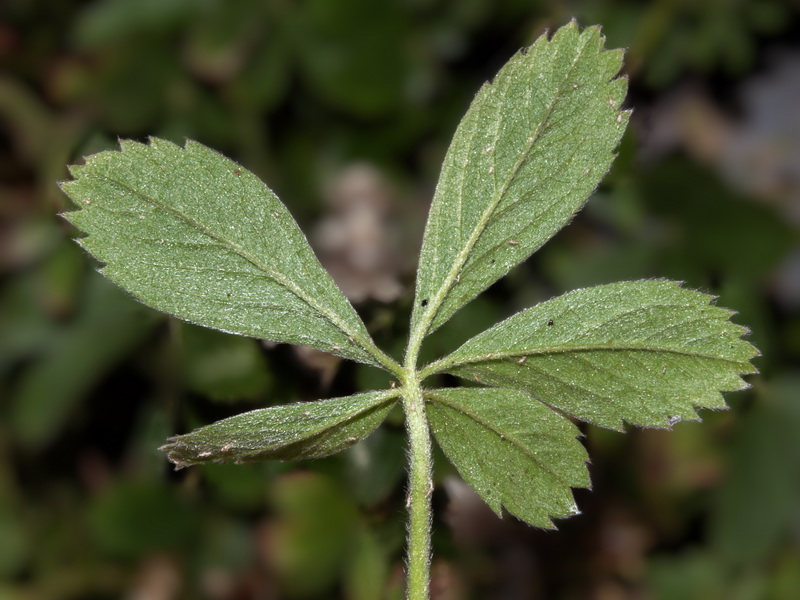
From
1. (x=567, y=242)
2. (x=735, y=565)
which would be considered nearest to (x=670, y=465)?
(x=735, y=565)

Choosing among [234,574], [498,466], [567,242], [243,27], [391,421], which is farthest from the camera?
[567,242]

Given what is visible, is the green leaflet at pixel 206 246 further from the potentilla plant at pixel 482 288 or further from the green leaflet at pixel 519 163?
the green leaflet at pixel 519 163

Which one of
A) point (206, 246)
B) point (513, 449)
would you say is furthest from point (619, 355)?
point (206, 246)

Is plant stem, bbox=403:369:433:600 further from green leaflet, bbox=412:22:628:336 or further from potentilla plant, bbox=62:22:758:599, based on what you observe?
green leaflet, bbox=412:22:628:336

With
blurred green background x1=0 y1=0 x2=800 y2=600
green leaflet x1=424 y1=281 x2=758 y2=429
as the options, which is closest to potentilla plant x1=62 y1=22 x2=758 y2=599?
green leaflet x1=424 y1=281 x2=758 y2=429

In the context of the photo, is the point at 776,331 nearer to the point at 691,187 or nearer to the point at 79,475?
the point at 691,187

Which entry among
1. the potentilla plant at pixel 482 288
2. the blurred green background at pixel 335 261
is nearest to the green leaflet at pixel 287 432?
the potentilla plant at pixel 482 288

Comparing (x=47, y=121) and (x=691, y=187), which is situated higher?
(x=47, y=121)
